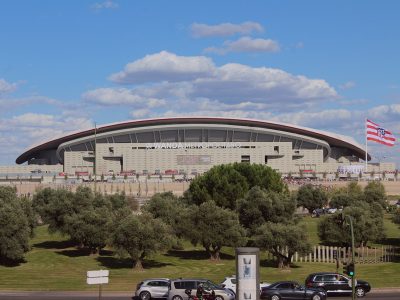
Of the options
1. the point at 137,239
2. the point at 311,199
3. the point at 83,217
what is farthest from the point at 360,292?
the point at 311,199

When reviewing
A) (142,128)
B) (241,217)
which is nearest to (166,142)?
(142,128)

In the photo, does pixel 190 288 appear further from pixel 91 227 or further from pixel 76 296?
pixel 91 227

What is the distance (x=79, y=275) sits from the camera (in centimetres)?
4891

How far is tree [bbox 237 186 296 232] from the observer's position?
67.6m

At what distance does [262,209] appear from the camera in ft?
224

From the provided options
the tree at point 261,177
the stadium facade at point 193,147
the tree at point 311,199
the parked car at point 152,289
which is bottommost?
the parked car at point 152,289

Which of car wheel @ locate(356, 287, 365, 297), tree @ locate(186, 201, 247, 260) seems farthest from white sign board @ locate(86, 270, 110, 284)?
tree @ locate(186, 201, 247, 260)

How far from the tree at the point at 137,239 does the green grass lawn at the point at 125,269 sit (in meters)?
1.22

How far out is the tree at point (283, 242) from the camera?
176 feet

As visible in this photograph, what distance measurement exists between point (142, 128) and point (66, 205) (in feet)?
410

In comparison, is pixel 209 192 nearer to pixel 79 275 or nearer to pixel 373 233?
pixel 373 233

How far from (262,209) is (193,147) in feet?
390

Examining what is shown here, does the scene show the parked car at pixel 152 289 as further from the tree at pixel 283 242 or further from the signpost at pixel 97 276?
the tree at pixel 283 242

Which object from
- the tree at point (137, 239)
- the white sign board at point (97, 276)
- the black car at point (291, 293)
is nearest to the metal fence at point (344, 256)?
the tree at point (137, 239)
